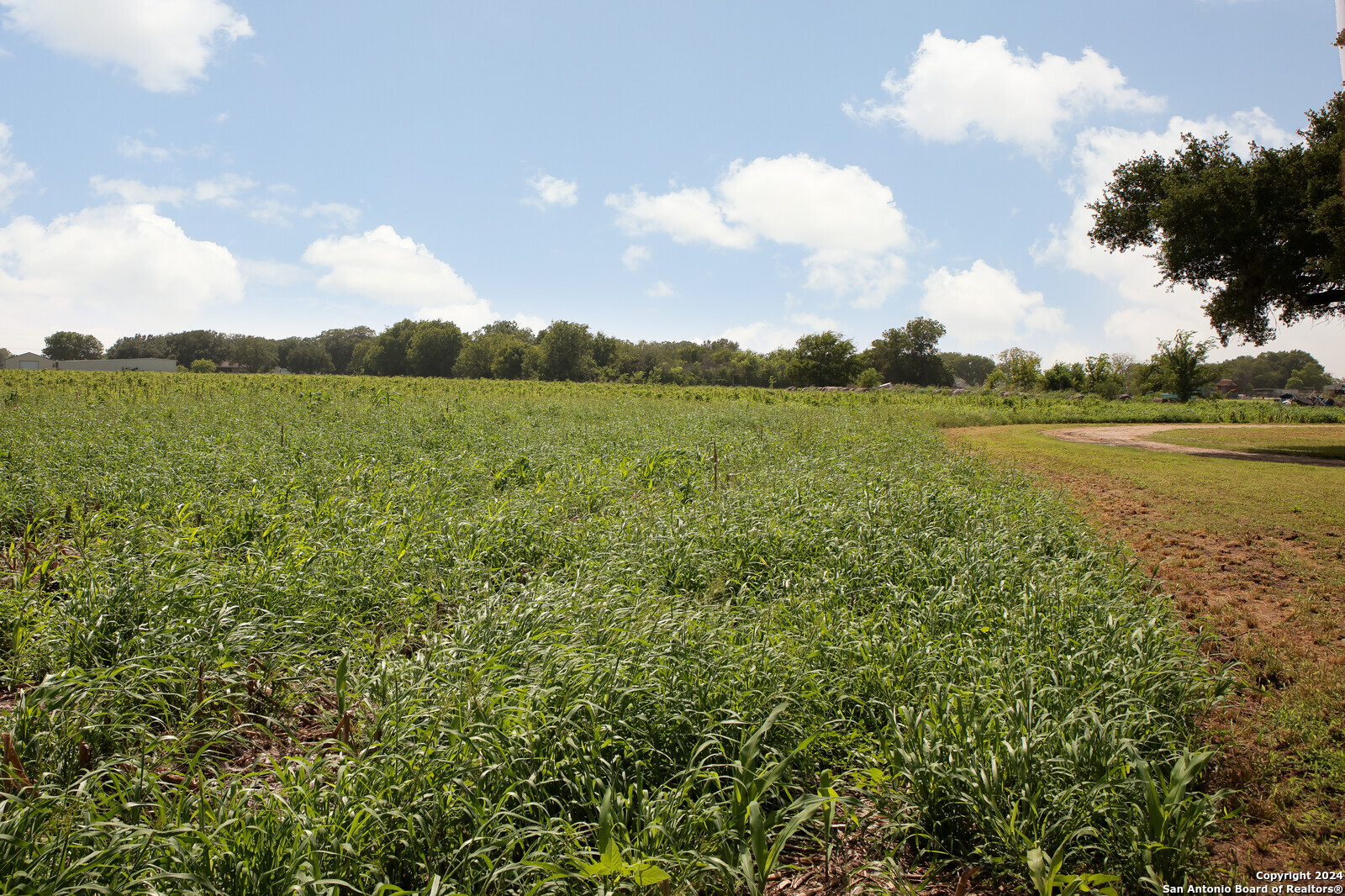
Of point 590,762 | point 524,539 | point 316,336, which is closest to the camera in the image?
point 590,762

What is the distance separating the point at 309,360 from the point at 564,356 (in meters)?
52.4

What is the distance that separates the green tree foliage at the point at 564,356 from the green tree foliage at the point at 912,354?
46179mm

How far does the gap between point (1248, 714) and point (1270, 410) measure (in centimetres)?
3670

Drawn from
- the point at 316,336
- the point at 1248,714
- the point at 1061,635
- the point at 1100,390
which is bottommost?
the point at 1248,714

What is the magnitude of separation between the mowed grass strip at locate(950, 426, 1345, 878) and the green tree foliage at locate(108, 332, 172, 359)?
123540 mm

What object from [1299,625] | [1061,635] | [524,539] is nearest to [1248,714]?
[1061,635]

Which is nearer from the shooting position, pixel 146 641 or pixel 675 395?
pixel 146 641

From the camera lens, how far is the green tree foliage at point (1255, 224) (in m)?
13.9

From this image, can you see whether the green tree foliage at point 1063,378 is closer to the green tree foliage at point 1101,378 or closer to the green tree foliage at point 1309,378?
the green tree foliage at point 1101,378

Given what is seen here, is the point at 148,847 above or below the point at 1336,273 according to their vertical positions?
below

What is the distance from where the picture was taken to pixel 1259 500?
881 cm

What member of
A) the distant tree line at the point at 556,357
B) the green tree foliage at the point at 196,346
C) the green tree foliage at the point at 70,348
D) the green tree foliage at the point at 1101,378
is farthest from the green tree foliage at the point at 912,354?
the green tree foliage at the point at 70,348

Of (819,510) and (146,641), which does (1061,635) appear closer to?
(819,510)

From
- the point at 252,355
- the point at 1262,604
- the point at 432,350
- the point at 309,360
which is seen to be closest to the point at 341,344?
the point at 309,360
